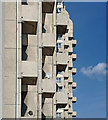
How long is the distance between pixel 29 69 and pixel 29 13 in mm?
3447

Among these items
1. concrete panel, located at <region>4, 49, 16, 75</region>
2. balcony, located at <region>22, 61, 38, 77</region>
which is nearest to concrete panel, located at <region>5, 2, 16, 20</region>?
concrete panel, located at <region>4, 49, 16, 75</region>

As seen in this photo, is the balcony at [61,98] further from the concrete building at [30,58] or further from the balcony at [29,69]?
the balcony at [29,69]

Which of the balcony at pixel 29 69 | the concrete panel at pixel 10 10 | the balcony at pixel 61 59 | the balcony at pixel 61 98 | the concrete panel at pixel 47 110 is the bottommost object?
the concrete panel at pixel 47 110

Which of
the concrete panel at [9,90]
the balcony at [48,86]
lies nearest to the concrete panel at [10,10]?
the concrete panel at [9,90]

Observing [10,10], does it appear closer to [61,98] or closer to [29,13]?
[29,13]

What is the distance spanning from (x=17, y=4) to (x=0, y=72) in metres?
4.79

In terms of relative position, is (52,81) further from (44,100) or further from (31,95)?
(44,100)

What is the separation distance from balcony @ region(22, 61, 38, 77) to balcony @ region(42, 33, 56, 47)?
4.28 meters

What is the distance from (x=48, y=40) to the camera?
31.2m

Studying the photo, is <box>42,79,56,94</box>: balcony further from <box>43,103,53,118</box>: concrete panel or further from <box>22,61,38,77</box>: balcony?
<box>43,103,53,118</box>: concrete panel

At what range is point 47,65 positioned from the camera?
114ft

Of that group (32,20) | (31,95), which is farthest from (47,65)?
(32,20)

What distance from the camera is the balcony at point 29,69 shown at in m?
26.3

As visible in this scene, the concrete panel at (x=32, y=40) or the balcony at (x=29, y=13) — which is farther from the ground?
the balcony at (x=29, y=13)
